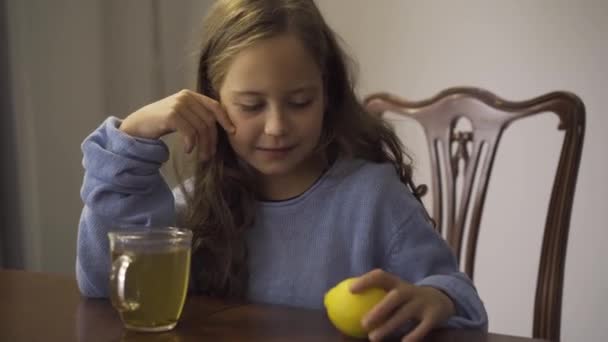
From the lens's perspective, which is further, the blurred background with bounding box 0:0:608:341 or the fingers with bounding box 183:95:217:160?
the blurred background with bounding box 0:0:608:341

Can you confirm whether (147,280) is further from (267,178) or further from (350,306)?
(267,178)

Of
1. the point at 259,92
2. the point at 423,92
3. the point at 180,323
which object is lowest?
the point at 180,323

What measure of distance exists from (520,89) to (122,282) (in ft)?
4.29

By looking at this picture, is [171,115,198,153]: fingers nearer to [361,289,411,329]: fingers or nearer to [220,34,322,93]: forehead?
[220,34,322,93]: forehead

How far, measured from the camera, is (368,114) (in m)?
1.19

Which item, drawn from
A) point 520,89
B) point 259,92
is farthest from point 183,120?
point 520,89

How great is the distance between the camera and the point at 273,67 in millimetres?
964

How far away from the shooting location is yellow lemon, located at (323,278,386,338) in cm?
71

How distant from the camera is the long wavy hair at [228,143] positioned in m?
1.03

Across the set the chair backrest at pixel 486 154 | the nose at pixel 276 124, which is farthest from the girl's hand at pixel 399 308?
the chair backrest at pixel 486 154

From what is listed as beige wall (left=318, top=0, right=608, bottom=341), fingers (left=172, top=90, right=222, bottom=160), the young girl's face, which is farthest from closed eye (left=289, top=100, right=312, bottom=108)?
beige wall (left=318, top=0, right=608, bottom=341)

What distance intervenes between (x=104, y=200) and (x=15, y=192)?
707 mm

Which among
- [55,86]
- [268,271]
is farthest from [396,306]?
[55,86]

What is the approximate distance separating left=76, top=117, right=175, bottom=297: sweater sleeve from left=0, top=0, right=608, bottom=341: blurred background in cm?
58
